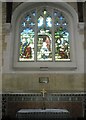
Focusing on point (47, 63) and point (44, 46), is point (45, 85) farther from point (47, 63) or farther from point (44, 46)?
point (44, 46)

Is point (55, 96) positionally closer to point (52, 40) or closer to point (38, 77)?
point (38, 77)

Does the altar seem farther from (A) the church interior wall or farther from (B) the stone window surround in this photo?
(B) the stone window surround

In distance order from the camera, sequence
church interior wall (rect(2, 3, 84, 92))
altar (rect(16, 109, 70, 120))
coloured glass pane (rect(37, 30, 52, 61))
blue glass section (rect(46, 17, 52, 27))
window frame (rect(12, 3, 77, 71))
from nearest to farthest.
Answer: altar (rect(16, 109, 70, 120)) → church interior wall (rect(2, 3, 84, 92)) → window frame (rect(12, 3, 77, 71)) → coloured glass pane (rect(37, 30, 52, 61)) → blue glass section (rect(46, 17, 52, 27))

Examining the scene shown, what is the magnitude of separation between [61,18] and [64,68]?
1.72 m

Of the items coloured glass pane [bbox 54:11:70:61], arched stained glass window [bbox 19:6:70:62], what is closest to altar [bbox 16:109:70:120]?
arched stained glass window [bbox 19:6:70:62]

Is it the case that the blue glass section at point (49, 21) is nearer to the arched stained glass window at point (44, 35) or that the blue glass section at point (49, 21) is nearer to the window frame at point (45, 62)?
the arched stained glass window at point (44, 35)

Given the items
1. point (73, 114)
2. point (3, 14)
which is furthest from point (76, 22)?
point (73, 114)

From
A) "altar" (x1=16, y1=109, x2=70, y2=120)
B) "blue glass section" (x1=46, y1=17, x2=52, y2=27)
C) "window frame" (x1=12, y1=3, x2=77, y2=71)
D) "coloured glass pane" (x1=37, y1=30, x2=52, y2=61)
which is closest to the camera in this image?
"altar" (x1=16, y1=109, x2=70, y2=120)

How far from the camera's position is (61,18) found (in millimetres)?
8727

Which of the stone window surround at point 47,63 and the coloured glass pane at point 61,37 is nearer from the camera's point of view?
the stone window surround at point 47,63

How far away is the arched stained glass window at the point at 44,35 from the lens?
8.47m

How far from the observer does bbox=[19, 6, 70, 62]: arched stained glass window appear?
27.8ft

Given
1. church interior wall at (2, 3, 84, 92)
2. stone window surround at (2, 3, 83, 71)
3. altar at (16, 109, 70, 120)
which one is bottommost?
altar at (16, 109, 70, 120)

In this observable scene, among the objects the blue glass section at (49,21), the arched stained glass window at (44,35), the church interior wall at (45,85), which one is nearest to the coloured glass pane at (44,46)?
the arched stained glass window at (44,35)
